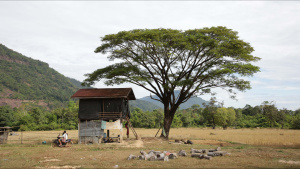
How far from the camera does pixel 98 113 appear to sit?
25203mm

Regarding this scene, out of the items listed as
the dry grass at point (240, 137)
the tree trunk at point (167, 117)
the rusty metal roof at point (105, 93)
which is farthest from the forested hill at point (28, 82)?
the tree trunk at point (167, 117)

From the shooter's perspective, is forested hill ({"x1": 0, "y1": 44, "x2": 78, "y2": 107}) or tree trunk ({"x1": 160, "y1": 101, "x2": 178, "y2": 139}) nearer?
tree trunk ({"x1": 160, "y1": 101, "x2": 178, "y2": 139})

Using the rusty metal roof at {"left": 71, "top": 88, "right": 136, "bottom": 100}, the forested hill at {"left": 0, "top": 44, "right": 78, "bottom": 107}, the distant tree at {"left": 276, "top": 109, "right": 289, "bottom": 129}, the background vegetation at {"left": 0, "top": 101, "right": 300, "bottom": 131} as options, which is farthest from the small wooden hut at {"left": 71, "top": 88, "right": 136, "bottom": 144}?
the forested hill at {"left": 0, "top": 44, "right": 78, "bottom": 107}

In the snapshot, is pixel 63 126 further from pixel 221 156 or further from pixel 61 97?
pixel 61 97

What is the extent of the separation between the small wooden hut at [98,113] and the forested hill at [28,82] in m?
111

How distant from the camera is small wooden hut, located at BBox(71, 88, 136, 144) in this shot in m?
24.7

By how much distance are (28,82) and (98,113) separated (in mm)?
137270

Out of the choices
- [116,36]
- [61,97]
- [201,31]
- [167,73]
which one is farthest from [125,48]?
[61,97]

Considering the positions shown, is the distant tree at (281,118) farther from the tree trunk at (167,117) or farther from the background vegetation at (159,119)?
the tree trunk at (167,117)

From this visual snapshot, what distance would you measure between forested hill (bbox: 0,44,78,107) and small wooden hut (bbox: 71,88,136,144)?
111 metres

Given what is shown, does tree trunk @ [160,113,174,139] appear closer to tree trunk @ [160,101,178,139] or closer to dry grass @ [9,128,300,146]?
tree trunk @ [160,101,178,139]

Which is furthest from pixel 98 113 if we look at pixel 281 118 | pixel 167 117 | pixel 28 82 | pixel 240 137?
pixel 28 82

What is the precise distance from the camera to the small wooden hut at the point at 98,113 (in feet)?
81.0

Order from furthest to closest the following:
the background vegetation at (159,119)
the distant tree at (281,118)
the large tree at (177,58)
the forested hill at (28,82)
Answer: the forested hill at (28,82) < the distant tree at (281,118) < the background vegetation at (159,119) < the large tree at (177,58)
